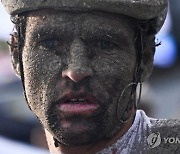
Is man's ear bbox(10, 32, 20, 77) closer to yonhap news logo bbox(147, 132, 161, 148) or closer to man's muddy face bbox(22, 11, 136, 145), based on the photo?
man's muddy face bbox(22, 11, 136, 145)

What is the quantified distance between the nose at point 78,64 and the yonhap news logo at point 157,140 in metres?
0.45

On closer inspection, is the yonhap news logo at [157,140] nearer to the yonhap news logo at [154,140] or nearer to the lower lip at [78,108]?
the yonhap news logo at [154,140]

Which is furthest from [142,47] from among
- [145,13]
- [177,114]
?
[177,114]

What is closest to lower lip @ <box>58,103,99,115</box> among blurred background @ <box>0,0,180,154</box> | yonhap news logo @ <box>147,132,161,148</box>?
yonhap news logo @ <box>147,132,161,148</box>

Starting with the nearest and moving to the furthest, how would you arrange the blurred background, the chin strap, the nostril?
the nostril, the chin strap, the blurred background

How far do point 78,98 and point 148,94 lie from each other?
6277mm

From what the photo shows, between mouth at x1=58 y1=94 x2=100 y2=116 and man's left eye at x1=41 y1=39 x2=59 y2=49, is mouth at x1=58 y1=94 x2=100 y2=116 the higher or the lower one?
the lower one

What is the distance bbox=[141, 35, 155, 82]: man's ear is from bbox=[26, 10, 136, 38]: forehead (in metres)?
0.21

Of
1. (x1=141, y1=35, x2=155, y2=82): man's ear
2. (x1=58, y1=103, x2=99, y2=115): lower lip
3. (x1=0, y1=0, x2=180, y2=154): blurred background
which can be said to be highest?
(x1=141, y1=35, x2=155, y2=82): man's ear

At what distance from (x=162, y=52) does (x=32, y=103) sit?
6580mm

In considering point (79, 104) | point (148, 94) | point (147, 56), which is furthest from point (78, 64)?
point (148, 94)

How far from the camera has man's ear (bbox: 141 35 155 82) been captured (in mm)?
3631

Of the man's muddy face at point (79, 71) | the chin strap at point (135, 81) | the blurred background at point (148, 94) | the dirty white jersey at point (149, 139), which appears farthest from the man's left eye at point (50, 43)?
the blurred background at point (148, 94)

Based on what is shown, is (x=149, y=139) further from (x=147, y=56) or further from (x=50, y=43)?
(x=50, y=43)
